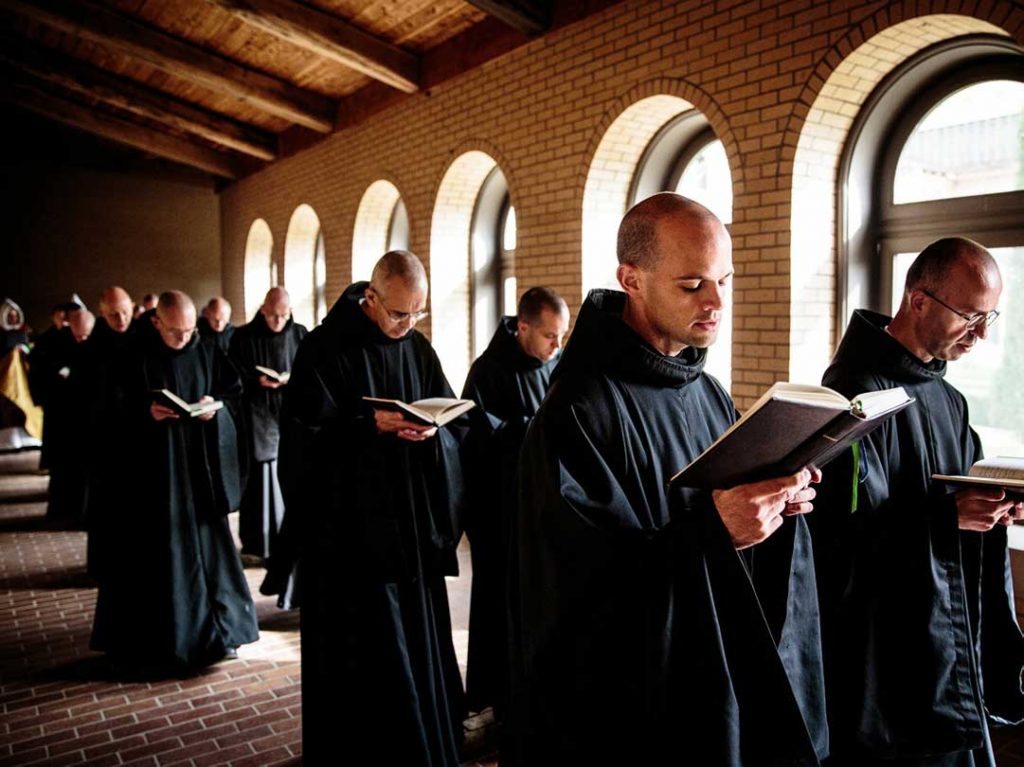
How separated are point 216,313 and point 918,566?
694cm

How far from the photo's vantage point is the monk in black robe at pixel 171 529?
4734 mm

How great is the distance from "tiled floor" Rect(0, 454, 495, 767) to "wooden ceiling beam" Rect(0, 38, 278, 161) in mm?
8296

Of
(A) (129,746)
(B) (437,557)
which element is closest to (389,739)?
(B) (437,557)

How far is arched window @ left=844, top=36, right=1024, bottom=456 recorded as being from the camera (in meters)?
4.46

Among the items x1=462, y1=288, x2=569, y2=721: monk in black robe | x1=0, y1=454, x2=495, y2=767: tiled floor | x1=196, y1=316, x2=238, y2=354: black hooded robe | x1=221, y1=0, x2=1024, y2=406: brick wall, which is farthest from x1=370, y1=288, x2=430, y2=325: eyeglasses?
x1=196, y1=316, x2=238, y2=354: black hooded robe

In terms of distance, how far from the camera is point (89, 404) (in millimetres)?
5883

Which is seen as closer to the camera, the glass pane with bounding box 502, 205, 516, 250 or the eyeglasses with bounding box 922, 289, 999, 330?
the eyeglasses with bounding box 922, 289, 999, 330

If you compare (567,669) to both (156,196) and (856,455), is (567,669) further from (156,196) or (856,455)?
(156,196)

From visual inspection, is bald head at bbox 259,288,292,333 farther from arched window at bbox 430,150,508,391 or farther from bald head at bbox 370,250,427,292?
bald head at bbox 370,250,427,292

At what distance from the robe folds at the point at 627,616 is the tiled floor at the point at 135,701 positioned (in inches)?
84.3

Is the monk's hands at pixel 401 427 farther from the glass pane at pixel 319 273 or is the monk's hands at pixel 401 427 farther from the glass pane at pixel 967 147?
the glass pane at pixel 319 273

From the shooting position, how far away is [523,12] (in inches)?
263

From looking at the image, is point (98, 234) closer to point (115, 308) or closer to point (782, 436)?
point (115, 308)

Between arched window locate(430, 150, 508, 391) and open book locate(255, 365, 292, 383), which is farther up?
arched window locate(430, 150, 508, 391)
